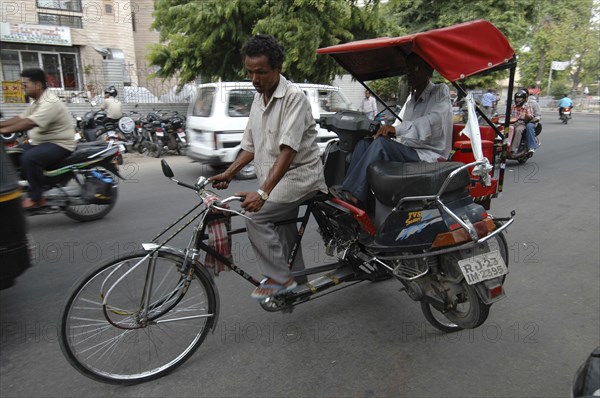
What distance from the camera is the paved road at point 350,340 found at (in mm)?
2385

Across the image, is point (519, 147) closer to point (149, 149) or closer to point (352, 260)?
point (352, 260)

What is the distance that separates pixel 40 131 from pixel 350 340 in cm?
406

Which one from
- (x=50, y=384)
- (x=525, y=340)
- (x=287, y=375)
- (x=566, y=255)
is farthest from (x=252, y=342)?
(x=566, y=255)

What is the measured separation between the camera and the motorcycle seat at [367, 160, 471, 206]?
251cm

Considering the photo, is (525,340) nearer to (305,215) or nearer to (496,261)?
(496,261)

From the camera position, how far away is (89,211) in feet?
18.0

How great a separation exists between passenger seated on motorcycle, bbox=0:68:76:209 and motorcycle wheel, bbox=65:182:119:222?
396 mm

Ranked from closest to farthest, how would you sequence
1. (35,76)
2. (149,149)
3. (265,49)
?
1. (265,49)
2. (35,76)
3. (149,149)

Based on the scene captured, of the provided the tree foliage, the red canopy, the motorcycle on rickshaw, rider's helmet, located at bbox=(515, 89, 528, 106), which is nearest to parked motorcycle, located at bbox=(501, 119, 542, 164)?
rider's helmet, located at bbox=(515, 89, 528, 106)

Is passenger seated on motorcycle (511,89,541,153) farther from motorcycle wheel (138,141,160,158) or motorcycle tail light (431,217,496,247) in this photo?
motorcycle wheel (138,141,160,158)

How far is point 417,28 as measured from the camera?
17.1 metres

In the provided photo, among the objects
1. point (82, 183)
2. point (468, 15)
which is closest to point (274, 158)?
point (82, 183)

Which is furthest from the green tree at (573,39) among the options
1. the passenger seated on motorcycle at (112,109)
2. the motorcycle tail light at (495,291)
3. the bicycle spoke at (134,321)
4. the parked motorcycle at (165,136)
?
the bicycle spoke at (134,321)

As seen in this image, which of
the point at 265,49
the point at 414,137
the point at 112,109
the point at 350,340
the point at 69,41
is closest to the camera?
the point at 265,49
